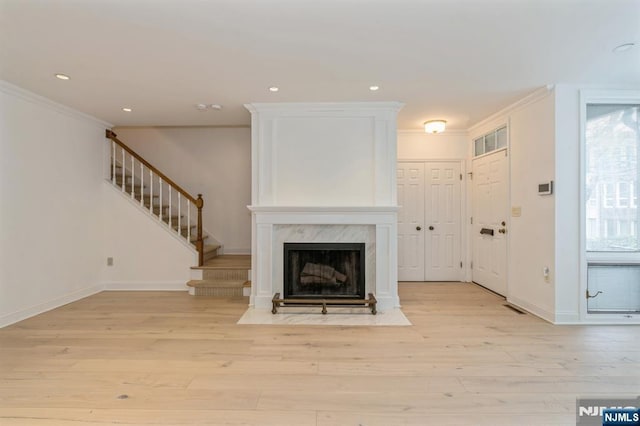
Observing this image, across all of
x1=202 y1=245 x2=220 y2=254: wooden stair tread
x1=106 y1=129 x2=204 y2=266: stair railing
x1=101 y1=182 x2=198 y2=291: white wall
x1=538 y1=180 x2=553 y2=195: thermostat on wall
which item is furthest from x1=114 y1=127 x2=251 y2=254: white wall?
x1=538 y1=180 x2=553 y2=195: thermostat on wall

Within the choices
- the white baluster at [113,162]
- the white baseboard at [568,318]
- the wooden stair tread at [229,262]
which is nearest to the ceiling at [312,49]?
the white baluster at [113,162]

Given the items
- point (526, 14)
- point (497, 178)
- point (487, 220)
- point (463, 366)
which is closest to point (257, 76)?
point (526, 14)

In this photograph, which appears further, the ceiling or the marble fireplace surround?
the marble fireplace surround

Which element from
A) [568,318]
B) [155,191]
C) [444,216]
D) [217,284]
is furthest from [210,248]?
[568,318]

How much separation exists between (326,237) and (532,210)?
8.31 feet

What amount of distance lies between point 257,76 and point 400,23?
152 cm

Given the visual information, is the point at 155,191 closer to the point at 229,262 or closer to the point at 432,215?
the point at 229,262

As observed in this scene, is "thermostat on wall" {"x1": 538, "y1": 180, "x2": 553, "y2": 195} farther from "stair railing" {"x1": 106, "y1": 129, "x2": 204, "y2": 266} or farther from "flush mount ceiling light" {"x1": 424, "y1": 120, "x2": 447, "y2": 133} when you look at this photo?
"stair railing" {"x1": 106, "y1": 129, "x2": 204, "y2": 266}

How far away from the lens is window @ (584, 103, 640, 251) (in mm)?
3570

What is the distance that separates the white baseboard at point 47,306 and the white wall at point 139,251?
1.00ft

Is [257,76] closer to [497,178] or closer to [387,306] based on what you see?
[387,306]

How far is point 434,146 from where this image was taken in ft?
18.4

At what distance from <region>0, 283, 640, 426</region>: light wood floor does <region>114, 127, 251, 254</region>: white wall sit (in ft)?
7.56

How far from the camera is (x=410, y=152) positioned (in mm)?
5594
